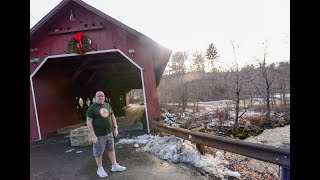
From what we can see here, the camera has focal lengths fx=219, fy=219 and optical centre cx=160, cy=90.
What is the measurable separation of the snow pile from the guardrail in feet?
1.11

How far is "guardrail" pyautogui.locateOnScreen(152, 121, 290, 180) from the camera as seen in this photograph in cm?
343

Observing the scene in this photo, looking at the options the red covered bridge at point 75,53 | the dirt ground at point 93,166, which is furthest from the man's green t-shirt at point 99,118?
the red covered bridge at point 75,53

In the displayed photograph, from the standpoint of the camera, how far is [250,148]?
412 cm

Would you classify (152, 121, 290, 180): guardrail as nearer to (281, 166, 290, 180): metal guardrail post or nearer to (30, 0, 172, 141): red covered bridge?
(281, 166, 290, 180): metal guardrail post

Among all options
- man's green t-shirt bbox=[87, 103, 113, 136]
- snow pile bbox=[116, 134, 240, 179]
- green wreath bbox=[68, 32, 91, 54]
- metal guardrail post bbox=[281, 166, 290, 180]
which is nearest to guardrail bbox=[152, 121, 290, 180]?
metal guardrail post bbox=[281, 166, 290, 180]

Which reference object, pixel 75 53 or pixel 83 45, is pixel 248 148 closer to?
pixel 83 45

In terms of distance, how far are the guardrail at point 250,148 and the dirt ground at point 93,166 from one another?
0.85m

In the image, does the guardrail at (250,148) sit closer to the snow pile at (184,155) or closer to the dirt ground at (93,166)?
the snow pile at (184,155)
